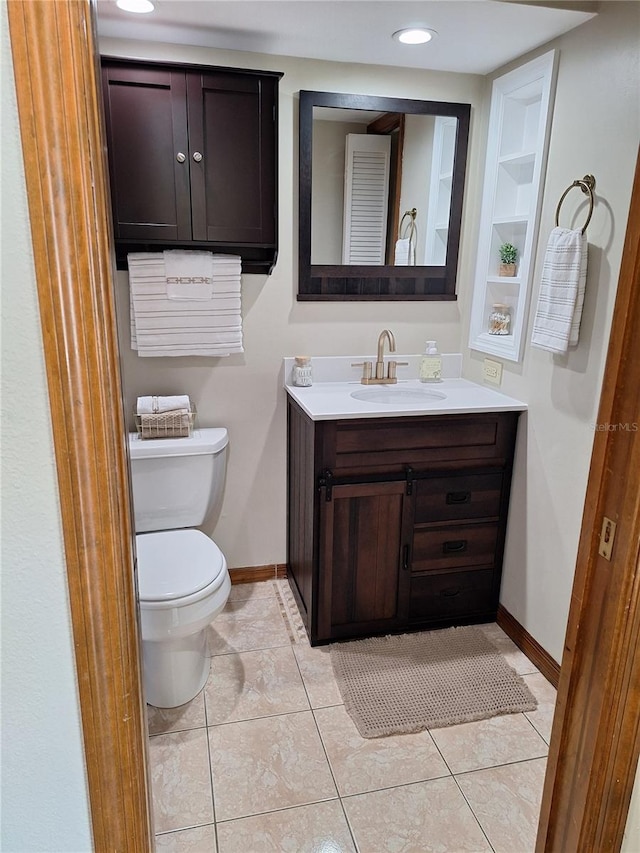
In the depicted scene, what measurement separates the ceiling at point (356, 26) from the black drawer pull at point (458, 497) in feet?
5.34

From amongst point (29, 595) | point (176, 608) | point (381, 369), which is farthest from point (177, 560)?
Answer: point (29, 595)

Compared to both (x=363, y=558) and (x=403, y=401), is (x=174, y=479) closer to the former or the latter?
(x=363, y=558)

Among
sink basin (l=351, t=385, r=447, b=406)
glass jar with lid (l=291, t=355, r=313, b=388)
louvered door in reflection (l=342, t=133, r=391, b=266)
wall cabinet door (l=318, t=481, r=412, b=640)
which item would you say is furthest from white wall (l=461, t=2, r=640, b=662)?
glass jar with lid (l=291, t=355, r=313, b=388)

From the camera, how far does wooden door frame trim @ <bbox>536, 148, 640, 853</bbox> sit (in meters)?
0.95

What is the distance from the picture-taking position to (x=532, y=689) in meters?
2.14

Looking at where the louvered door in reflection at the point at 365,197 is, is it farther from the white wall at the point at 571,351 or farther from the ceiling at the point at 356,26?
the white wall at the point at 571,351

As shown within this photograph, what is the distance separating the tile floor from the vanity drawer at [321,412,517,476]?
79cm

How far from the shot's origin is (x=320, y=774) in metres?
1.78

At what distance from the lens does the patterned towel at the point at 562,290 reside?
74.0 inches

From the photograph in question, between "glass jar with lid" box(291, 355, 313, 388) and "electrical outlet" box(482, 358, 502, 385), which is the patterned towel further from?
"glass jar with lid" box(291, 355, 313, 388)

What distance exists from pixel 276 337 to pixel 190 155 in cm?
78

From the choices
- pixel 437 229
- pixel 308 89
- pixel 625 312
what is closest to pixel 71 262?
pixel 625 312

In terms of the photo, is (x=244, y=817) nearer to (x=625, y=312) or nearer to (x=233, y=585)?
(x=233, y=585)

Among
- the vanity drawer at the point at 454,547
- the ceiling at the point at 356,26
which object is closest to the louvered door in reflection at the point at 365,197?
the ceiling at the point at 356,26
